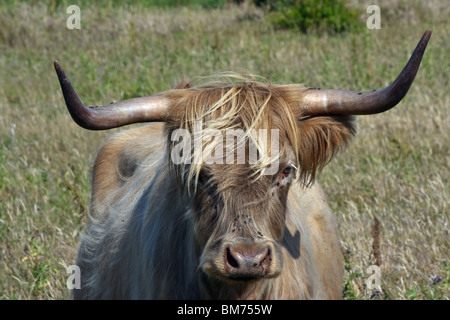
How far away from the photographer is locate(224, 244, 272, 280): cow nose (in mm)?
3383

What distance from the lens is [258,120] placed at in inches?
150

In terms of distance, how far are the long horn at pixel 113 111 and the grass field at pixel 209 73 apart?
0.88 metres

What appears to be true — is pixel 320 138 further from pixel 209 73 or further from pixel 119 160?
pixel 209 73

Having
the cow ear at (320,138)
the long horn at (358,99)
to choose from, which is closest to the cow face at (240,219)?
the cow ear at (320,138)

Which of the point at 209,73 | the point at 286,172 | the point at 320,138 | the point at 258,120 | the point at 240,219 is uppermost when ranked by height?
the point at 209,73

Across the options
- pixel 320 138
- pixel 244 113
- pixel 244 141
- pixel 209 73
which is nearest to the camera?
pixel 244 141

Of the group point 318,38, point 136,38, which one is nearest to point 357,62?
point 318,38

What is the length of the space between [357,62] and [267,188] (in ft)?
25.3

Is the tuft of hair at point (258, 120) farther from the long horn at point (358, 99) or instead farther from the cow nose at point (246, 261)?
the cow nose at point (246, 261)

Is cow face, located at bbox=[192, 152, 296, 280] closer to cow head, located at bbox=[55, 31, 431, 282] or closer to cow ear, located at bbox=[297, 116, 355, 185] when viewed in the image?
cow head, located at bbox=[55, 31, 431, 282]

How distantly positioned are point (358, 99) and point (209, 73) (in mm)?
7472

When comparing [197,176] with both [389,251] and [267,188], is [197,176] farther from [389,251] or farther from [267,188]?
[389,251]

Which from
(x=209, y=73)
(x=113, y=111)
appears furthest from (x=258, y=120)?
(x=209, y=73)
